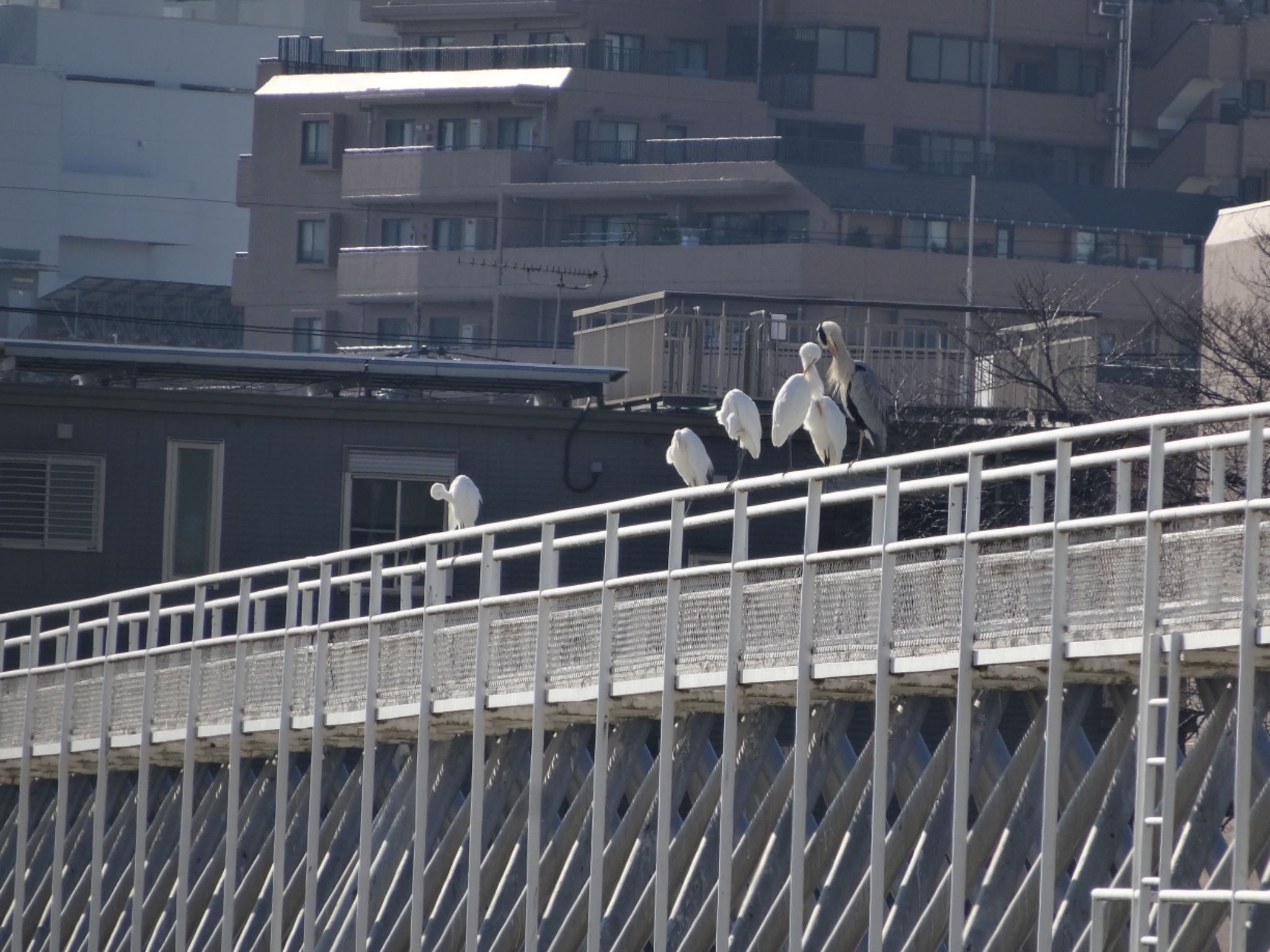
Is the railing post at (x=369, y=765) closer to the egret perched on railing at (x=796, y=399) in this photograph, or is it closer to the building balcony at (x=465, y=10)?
the egret perched on railing at (x=796, y=399)

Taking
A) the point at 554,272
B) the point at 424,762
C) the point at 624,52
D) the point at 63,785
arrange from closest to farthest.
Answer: the point at 424,762 → the point at 63,785 → the point at 554,272 → the point at 624,52

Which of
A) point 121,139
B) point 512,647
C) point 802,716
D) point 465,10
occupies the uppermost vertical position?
point 465,10

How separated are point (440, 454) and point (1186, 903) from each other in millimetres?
19669

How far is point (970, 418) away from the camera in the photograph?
3078cm

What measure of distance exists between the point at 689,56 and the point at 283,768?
217 ft

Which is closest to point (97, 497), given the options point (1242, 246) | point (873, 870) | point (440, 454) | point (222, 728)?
point (440, 454)

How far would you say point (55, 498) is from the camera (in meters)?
29.6

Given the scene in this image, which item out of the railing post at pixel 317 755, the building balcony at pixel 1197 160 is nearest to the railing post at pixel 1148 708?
the railing post at pixel 317 755

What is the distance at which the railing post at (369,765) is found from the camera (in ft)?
59.4

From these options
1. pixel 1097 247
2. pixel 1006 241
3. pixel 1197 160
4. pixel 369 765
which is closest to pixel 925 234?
pixel 1006 241

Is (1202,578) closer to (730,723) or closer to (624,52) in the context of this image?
(730,723)

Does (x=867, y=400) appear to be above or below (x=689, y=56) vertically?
below

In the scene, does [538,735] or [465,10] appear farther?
[465,10]

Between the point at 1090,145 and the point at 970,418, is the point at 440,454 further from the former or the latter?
the point at 1090,145
